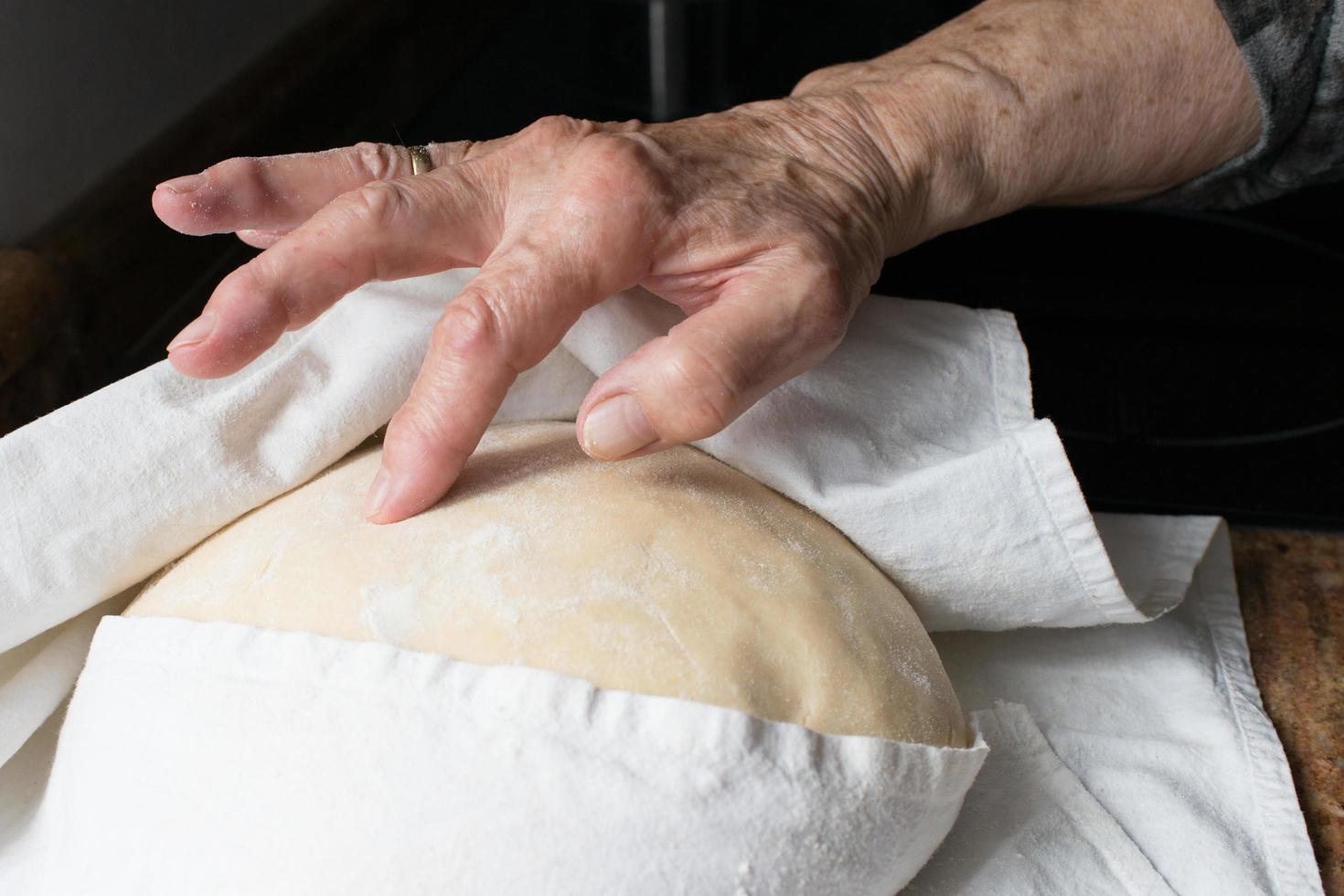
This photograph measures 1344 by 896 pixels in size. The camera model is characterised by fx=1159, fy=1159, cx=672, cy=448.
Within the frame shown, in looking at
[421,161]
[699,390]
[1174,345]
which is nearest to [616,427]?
[699,390]

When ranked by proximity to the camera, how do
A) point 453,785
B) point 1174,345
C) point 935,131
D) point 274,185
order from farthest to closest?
point 1174,345, point 935,131, point 274,185, point 453,785

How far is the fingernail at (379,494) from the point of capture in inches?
Answer: 24.4

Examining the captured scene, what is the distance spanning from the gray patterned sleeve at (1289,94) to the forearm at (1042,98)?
16mm

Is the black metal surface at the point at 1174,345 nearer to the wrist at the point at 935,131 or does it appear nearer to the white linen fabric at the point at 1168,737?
the white linen fabric at the point at 1168,737

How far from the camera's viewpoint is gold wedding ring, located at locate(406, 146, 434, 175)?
0.78 m

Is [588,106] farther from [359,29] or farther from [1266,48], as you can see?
[1266,48]

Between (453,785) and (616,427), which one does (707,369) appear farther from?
(453,785)

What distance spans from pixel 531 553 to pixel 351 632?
96mm

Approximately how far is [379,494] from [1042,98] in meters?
0.59

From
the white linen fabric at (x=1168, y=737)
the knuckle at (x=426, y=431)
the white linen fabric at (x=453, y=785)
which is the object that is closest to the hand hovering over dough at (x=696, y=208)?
the knuckle at (x=426, y=431)

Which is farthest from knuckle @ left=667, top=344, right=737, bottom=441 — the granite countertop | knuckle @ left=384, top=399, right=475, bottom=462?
the granite countertop

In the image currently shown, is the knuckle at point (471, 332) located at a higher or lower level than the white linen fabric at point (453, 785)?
higher

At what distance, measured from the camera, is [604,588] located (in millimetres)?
579

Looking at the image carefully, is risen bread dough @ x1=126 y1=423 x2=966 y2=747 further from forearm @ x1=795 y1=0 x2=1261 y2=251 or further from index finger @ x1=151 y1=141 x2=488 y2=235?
forearm @ x1=795 y1=0 x2=1261 y2=251
